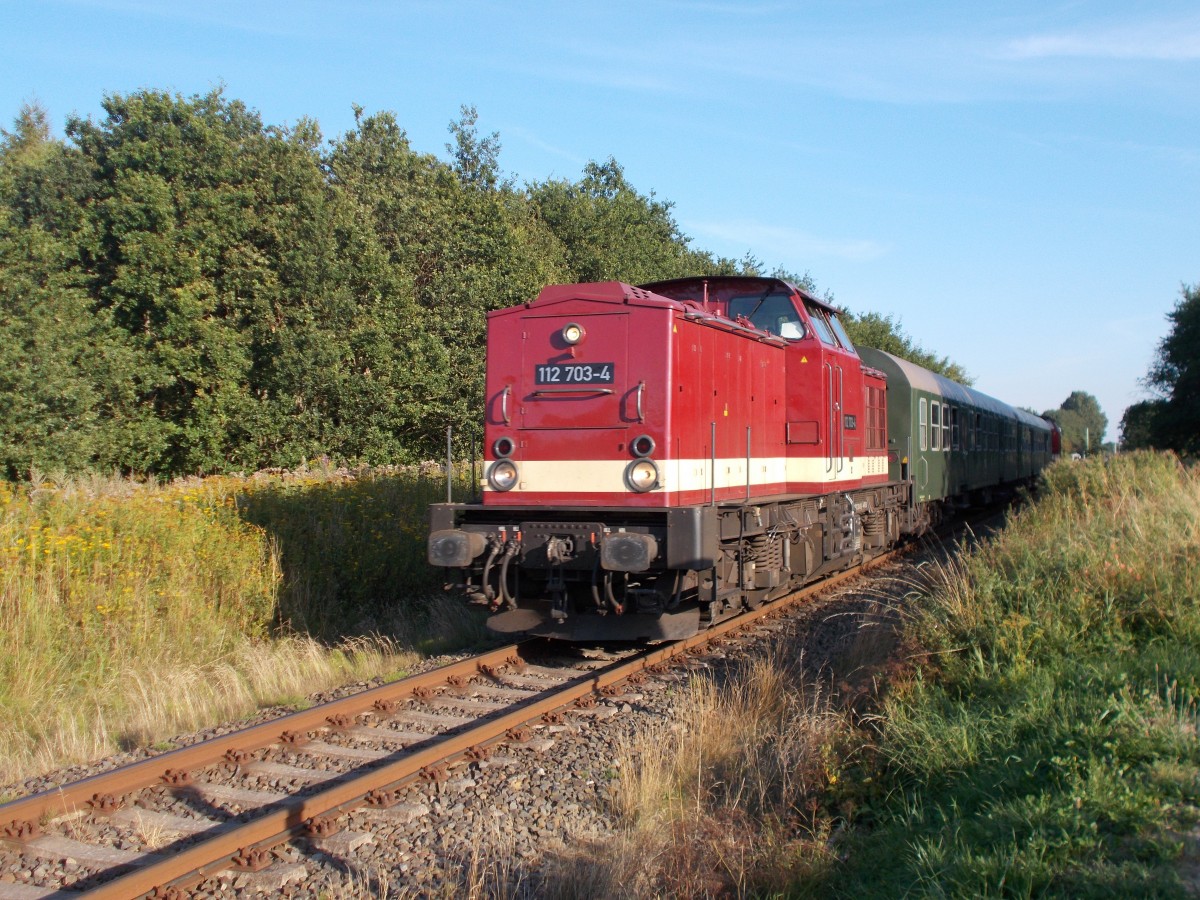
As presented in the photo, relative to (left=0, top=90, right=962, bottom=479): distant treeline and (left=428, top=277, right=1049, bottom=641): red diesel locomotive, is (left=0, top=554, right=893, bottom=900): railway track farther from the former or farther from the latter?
(left=0, top=90, right=962, bottom=479): distant treeline

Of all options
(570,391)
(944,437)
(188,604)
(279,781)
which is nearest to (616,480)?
(570,391)

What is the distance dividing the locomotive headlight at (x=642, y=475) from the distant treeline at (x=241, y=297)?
12316 millimetres

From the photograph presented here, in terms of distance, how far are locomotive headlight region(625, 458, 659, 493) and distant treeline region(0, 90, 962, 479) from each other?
40.4 feet

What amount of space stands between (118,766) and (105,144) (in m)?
21.9

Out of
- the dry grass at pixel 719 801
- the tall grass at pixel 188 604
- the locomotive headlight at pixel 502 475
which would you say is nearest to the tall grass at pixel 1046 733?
the dry grass at pixel 719 801

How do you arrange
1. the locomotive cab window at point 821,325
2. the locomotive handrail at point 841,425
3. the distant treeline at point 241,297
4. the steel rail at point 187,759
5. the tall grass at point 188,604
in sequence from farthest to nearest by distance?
1. the distant treeline at point 241,297
2. the locomotive handrail at point 841,425
3. the locomotive cab window at point 821,325
4. the tall grass at point 188,604
5. the steel rail at point 187,759

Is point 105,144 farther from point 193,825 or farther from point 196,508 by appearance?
point 193,825

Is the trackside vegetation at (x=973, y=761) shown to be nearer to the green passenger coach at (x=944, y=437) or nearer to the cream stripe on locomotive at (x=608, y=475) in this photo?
the cream stripe on locomotive at (x=608, y=475)

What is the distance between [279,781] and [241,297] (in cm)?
1716

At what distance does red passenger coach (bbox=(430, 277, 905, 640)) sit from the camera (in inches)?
290

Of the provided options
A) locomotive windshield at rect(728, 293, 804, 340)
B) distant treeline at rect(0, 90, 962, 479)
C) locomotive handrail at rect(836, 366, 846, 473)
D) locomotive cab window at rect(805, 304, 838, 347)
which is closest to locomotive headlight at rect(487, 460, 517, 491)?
locomotive windshield at rect(728, 293, 804, 340)

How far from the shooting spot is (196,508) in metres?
9.36

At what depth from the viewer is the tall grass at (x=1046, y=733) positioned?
3508 mm

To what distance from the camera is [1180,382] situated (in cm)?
3077
